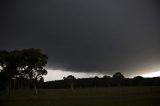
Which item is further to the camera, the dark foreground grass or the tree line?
the tree line

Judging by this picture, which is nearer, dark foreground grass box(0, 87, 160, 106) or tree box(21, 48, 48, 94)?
dark foreground grass box(0, 87, 160, 106)

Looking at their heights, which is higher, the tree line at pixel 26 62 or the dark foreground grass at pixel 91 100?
the tree line at pixel 26 62

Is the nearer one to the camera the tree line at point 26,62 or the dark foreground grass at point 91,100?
the dark foreground grass at point 91,100

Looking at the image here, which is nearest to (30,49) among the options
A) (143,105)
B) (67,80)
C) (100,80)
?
(143,105)

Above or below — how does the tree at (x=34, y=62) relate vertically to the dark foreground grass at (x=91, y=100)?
above

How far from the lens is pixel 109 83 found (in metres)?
167

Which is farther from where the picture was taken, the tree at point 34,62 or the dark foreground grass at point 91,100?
the tree at point 34,62

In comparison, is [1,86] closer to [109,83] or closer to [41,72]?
[41,72]

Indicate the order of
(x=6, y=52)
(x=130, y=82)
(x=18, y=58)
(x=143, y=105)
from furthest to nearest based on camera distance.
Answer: (x=130, y=82) → (x=6, y=52) → (x=18, y=58) → (x=143, y=105)

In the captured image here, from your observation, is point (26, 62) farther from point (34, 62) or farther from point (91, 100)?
point (91, 100)

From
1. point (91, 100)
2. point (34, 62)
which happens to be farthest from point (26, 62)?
point (91, 100)

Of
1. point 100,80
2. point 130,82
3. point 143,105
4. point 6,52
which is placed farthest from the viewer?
point 100,80

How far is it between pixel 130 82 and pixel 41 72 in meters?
85.4

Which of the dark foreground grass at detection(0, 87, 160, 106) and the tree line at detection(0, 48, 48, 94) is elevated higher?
the tree line at detection(0, 48, 48, 94)
